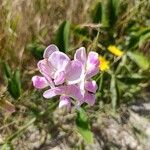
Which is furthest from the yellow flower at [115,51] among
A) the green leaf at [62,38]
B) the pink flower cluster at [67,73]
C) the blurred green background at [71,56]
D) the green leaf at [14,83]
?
the pink flower cluster at [67,73]

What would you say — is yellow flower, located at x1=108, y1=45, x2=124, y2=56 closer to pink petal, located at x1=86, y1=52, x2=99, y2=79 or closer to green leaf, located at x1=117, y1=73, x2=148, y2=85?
green leaf, located at x1=117, y1=73, x2=148, y2=85

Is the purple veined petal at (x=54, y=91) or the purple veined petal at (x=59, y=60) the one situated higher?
the purple veined petal at (x=59, y=60)

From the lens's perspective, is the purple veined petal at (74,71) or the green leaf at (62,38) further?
the green leaf at (62,38)

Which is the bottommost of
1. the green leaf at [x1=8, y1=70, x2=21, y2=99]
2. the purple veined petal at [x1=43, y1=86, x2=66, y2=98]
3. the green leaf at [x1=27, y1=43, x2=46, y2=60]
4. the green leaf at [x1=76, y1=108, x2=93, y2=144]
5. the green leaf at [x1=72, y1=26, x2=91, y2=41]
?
the green leaf at [x1=76, y1=108, x2=93, y2=144]

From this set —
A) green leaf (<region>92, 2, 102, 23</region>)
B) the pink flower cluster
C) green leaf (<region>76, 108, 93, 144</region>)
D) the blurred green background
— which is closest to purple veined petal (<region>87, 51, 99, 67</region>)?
the pink flower cluster

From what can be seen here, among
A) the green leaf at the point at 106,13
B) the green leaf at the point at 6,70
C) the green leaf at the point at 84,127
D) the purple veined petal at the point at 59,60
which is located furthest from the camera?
the green leaf at the point at 106,13

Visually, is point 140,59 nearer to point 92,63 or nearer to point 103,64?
point 103,64

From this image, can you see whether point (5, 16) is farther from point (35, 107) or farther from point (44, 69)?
point (44, 69)

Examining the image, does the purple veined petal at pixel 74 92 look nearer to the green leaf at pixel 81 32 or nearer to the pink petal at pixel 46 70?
the pink petal at pixel 46 70
